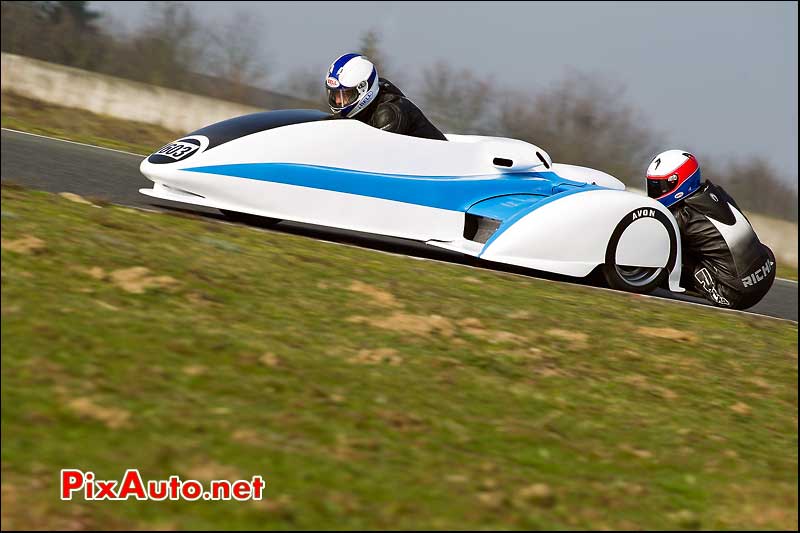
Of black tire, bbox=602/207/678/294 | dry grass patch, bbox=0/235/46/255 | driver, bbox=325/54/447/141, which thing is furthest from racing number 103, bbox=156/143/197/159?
black tire, bbox=602/207/678/294

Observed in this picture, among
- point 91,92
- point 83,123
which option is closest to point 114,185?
point 83,123

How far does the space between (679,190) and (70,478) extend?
6.00 metres

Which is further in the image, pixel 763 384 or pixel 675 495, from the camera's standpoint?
pixel 763 384

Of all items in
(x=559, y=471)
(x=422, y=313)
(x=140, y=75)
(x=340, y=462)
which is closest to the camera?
(x=340, y=462)

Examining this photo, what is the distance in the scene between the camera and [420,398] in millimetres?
4543

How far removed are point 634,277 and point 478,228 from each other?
1.24m

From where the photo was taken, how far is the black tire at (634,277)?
778cm

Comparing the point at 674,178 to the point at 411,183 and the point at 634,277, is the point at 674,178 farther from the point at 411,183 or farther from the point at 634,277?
the point at 411,183

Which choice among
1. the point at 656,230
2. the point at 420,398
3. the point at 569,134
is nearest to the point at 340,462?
the point at 420,398

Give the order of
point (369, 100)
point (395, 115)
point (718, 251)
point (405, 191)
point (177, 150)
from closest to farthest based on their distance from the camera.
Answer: point (177, 150), point (405, 191), point (395, 115), point (369, 100), point (718, 251)

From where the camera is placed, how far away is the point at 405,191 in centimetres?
753

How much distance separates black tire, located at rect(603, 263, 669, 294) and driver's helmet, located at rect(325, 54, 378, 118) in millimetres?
2099

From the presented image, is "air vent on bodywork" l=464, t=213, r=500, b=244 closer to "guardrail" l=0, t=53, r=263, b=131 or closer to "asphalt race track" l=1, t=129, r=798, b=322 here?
"asphalt race track" l=1, t=129, r=798, b=322

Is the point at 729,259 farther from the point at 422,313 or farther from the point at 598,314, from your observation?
the point at 422,313
